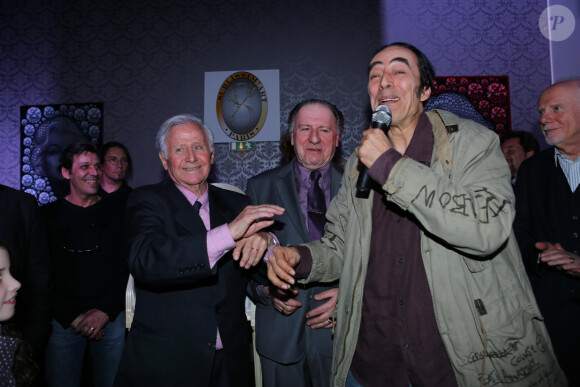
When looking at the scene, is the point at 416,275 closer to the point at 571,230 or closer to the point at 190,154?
the point at 190,154

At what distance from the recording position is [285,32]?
205 inches

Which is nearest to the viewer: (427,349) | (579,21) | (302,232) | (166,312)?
(427,349)

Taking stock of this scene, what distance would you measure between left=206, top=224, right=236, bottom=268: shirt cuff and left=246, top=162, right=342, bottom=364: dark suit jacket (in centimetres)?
57

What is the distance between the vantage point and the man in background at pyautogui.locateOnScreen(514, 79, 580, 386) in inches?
86.0

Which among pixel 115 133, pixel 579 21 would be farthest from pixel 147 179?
pixel 579 21

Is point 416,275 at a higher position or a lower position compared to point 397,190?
lower

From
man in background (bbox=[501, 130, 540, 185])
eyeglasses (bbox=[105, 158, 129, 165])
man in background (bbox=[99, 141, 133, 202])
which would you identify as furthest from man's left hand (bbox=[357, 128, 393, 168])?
eyeglasses (bbox=[105, 158, 129, 165])

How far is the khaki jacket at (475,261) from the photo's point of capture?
3.68ft

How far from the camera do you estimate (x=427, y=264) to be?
1.29m

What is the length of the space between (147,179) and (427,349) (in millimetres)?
4598

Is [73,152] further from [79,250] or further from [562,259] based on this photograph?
[562,259]

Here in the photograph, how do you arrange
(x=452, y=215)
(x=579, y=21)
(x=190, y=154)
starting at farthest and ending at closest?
(x=579, y=21)
(x=190, y=154)
(x=452, y=215)

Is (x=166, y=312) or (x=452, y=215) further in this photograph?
(x=166, y=312)

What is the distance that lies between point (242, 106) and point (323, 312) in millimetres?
3686
